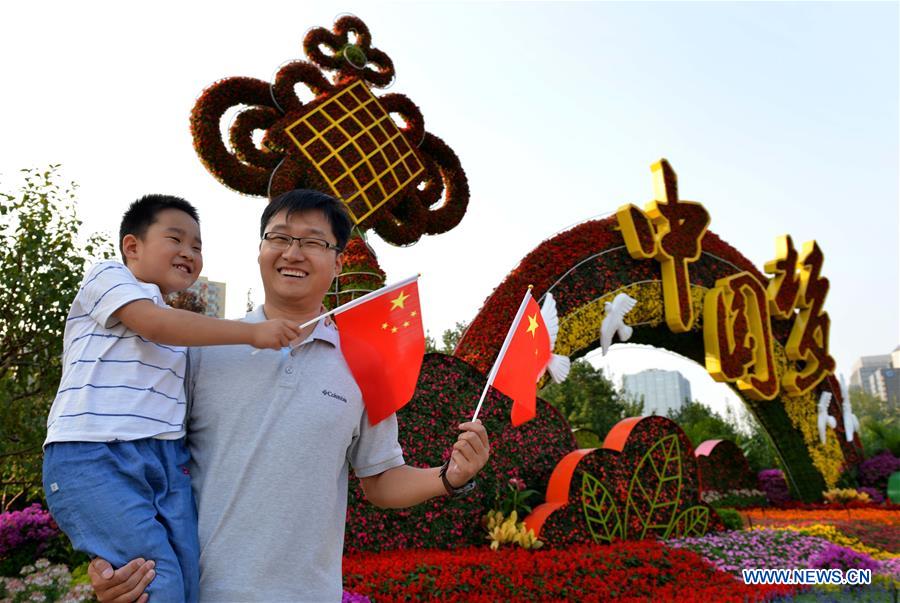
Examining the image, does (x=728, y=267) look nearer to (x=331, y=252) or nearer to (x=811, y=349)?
(x=811, y=349)

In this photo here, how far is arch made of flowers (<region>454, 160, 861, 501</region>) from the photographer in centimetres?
816

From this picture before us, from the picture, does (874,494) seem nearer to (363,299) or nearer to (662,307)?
(662,307)

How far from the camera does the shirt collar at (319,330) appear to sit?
173 cm

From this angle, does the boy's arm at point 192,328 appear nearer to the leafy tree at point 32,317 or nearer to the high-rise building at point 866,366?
the leafy tree at point 32,317

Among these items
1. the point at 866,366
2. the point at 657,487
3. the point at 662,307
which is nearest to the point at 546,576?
the point at 657,487

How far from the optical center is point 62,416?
1.44 metres

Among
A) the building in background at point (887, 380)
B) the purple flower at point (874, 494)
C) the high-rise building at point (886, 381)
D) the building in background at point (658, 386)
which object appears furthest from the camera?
the building in background at point (658, 386)

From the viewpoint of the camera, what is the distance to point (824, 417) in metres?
12.2

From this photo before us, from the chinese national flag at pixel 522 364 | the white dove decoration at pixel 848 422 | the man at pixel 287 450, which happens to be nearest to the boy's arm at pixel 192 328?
the man at pixel 287 450

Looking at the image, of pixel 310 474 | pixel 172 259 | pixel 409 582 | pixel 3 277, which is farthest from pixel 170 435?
pixel 3 277

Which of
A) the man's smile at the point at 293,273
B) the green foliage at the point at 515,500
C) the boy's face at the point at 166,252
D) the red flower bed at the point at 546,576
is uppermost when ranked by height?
A: the boy's face at the point at 166,252

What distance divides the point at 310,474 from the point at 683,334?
9.68 meters

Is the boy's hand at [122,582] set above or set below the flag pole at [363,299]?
below

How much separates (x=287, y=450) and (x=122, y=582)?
0.42 metres
